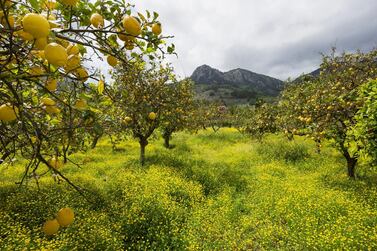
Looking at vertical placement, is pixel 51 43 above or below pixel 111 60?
below

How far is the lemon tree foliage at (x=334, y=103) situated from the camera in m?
6.36

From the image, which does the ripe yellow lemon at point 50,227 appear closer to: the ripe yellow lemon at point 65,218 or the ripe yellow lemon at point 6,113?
the ripe yellow lemon at point 65,218

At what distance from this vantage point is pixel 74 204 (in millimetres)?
9727

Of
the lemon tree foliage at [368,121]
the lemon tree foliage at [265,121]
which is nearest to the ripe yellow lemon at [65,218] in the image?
the lemon tree foliage at [368,121]

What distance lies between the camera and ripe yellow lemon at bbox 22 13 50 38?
1295 millimetres

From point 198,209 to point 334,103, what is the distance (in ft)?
19.7

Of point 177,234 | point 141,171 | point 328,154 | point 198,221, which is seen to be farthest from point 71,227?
point 328,154

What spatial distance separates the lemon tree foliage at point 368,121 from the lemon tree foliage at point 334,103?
0.15m

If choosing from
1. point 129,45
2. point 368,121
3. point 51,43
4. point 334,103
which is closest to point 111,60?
point 129,45

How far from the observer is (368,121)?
602 cm

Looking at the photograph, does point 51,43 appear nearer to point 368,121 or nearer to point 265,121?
Result: point 368,121

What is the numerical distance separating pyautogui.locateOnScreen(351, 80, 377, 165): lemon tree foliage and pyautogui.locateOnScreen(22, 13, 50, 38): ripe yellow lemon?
5.81 m

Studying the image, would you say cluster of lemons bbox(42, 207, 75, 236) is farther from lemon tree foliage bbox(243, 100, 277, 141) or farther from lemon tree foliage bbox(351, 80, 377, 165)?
lemon tree foliage bbox(243, 100, 277, 141)

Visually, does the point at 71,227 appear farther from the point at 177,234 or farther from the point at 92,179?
the point at 92,179
